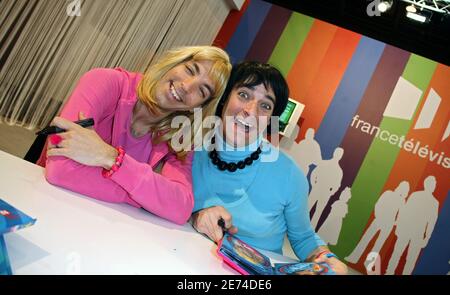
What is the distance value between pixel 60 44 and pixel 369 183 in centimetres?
368

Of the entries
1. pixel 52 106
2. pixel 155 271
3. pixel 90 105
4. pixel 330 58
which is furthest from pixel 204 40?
pixel 155 271

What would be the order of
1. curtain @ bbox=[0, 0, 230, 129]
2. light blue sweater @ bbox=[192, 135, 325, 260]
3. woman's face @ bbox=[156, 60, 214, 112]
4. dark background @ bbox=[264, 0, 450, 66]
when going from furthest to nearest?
dark background @ bbox=[264, 0, 450, 66], curtain @ bbox=[0, 0, 230, 129], light blue sweater @ bbox=[192, 135, 325, 260], woman's face @ bbox=[156, 60, 214, 112]

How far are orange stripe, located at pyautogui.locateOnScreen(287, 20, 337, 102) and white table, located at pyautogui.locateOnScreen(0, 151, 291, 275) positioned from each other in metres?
3.49

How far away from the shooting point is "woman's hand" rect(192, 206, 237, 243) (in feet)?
3.86

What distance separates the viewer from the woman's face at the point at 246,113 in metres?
1.48

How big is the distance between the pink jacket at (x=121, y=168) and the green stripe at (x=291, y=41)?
326 centimetres

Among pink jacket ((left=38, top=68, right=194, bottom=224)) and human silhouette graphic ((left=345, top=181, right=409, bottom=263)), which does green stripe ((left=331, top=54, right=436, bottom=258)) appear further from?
pink jacket ((left=38, top=68, right=194, bottom=224))

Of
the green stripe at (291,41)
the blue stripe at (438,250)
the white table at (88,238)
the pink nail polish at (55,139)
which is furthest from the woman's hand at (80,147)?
the blue stripe at (438,250)

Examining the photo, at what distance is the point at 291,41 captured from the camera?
173 inches

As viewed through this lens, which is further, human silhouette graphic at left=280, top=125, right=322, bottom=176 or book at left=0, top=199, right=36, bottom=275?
human silhouette graphic at left=280, top=125, right=322, bottom=176

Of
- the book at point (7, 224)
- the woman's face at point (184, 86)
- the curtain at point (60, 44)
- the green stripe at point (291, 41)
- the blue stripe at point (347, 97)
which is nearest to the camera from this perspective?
Answer: the book at point (7, 224)

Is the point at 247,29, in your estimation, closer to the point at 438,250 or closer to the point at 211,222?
the point at 438,250

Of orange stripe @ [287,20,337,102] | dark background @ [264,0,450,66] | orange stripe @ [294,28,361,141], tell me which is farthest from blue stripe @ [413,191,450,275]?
orange stripe @ [287,20,337,102]

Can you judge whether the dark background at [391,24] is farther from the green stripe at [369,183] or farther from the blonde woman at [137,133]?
the blonde woman at [137,133]
